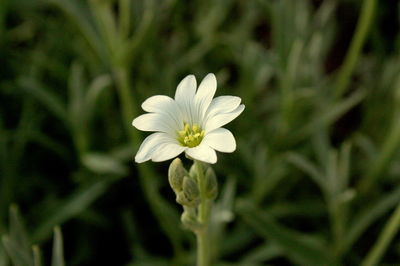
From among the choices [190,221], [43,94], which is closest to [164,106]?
[190,221]

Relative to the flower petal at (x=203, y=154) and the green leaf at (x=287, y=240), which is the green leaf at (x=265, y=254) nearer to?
the green leaf at (x=287, y=240)

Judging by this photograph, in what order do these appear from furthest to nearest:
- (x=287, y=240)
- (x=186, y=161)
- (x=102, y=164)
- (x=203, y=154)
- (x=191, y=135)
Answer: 1. (x=186, y=161)
2. (x=102, y=164)
3. (x=287, y=240)
4. (x=191, y=135)
5. (x=203, y=154)

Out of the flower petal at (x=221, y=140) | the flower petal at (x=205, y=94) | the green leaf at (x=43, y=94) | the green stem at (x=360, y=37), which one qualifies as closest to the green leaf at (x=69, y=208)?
the green leaf at (x=43, y=94)

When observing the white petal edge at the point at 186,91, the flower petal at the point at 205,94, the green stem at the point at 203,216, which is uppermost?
the white petal edge at the point at 186,91

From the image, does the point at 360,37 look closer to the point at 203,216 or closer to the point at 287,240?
the point at 287,240

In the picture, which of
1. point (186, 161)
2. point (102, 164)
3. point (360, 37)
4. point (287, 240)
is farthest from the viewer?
point (186, 161)

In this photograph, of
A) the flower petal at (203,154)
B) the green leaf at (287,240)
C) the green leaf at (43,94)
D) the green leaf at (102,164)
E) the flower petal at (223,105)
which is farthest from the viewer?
the green leaf at (43,94)
